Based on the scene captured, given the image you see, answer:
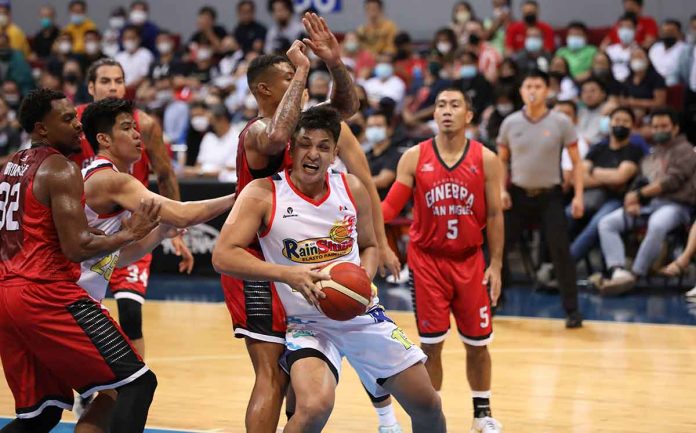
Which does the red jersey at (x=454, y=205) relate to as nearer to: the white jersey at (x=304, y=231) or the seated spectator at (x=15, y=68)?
the white jersey at (x=304, y=231)

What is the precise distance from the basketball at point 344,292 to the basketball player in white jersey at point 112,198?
36.0 inches

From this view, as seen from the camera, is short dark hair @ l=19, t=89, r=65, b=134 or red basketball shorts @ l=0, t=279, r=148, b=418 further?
short dark hair @ l=19, t=89, r=65, b=134

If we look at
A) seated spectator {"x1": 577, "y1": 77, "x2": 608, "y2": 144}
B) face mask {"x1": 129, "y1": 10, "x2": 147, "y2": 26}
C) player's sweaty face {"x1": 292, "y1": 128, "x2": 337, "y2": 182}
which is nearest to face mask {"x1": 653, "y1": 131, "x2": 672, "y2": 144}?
seated spectator {"x1": 577, "y1": 77, "x2": 608, "y2": 144}

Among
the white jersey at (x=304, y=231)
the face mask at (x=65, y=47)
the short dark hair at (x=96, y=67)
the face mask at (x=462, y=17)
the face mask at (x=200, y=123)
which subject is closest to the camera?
the white jersey at (x=304, y=231)

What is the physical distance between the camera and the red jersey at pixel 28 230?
509 cm

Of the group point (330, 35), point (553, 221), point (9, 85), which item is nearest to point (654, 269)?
point (553, 221)

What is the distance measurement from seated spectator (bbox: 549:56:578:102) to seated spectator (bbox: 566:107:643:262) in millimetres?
1511

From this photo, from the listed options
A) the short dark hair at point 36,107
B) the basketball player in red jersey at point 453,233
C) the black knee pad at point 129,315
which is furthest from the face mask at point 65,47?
the short dark hair at point 36,107

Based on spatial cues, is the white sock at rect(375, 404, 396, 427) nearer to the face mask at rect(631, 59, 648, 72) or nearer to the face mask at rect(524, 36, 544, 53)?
the face mask at rect(631, 59, 648, 72)

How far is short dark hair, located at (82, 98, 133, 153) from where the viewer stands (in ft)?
18.9

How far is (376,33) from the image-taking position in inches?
665

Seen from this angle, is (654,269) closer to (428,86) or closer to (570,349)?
(570,349)

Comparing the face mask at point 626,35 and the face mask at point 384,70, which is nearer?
the face mask at point 626,35

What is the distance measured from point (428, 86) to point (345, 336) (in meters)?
10.5
